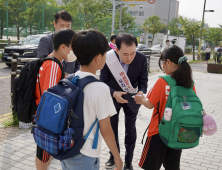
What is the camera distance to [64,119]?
146 cm

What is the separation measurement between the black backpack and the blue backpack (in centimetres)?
67

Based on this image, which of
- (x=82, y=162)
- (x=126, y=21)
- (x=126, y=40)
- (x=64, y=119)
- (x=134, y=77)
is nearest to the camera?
(x=64, y=119)

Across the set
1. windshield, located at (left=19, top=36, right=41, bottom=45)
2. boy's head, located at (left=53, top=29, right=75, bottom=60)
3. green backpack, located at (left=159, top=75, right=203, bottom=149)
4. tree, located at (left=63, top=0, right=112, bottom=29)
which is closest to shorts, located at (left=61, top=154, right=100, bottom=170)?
green backpack, located at (left=159, top=75, right=203, bottom=149)

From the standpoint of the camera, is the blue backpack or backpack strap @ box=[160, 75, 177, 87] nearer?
the blue backpack

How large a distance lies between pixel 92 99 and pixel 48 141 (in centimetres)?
39

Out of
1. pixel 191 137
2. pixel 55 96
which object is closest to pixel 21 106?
pixel 55 96

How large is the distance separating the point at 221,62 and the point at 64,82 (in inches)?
620

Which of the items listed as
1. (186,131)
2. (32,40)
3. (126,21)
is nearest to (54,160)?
(186,131)

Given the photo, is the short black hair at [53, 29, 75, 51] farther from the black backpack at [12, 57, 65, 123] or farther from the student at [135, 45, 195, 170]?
the student at [135, 45, 195, 170]

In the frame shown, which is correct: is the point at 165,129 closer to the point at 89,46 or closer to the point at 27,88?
the point at 89,46

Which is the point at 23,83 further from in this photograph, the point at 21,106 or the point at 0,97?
the point at 0,97

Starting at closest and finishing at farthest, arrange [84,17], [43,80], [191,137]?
[191,137], [43,80], [84,17]

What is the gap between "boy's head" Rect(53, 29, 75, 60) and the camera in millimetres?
2246

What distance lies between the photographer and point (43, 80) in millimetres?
2150
